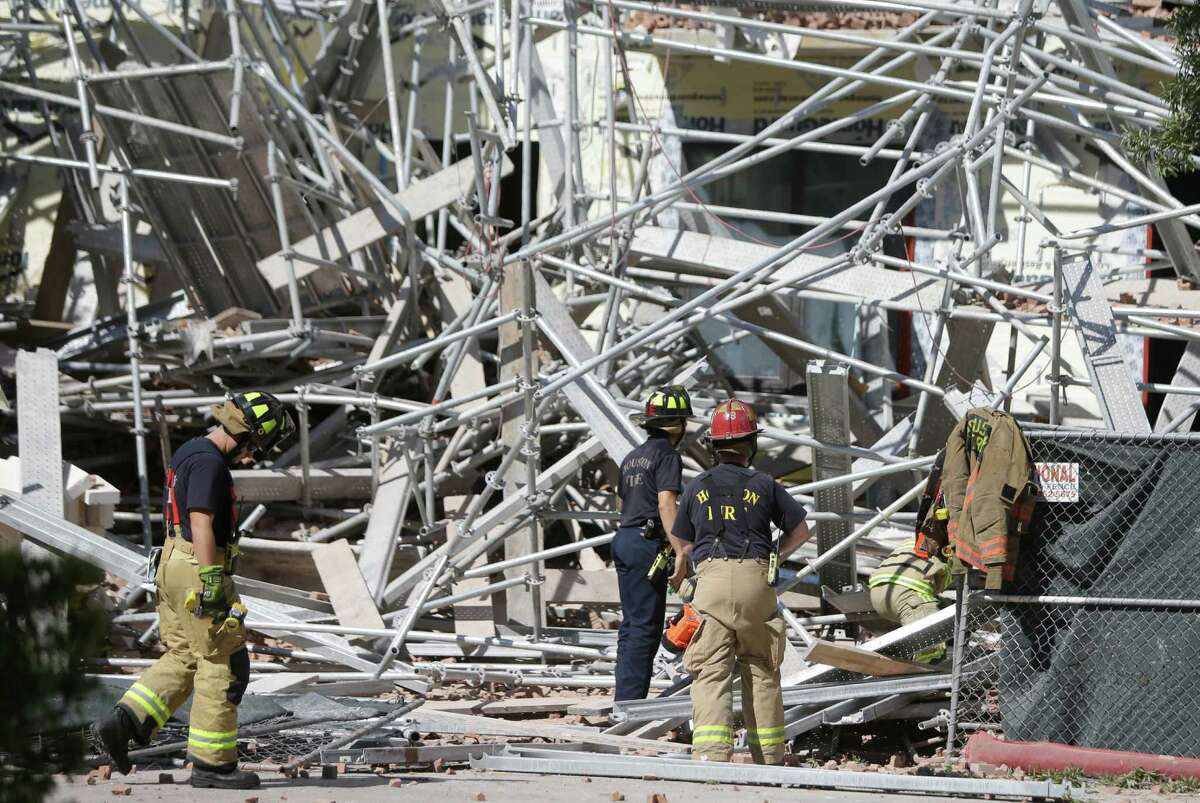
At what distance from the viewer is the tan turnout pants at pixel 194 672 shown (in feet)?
20.2

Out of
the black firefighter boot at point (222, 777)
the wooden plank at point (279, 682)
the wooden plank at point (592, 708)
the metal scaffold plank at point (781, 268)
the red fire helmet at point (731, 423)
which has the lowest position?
the wooden plank at point (592, 708)

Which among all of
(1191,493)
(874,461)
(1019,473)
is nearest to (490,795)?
(1019,473)

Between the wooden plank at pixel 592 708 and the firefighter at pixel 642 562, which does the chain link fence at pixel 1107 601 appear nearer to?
the firefighter at pixel 642 562

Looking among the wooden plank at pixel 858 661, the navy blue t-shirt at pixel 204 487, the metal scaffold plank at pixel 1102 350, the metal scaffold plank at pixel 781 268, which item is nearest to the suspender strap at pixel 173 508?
the navy blue t-shirt at pixel 204 487

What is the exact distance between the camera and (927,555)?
25.5 ft

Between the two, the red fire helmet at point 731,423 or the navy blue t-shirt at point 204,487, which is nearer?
the navy blue t-shirt at point 204,487

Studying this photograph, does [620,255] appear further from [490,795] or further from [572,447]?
[490,795]

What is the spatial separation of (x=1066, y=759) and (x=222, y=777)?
3762mm

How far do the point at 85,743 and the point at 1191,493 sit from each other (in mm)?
5238

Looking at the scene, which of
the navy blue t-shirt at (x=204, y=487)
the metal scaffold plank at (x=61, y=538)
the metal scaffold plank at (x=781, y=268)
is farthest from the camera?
the metal scaffold plank at (x=781, y=268)

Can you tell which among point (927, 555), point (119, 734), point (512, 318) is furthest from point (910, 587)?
point (119, 734)

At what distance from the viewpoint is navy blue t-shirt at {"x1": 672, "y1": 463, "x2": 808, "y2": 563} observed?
268 inches

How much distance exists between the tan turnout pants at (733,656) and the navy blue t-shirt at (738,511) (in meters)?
0.08

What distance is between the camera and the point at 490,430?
10945mm
